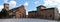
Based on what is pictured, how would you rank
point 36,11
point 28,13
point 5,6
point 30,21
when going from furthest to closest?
point 5,6, point 36,11, point 28,13, point 30,21

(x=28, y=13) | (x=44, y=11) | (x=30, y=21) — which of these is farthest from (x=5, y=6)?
(x=30, y=21)

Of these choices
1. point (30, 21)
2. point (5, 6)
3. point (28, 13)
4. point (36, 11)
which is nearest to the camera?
point (30, 21)

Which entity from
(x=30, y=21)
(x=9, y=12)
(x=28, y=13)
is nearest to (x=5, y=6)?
(x=9, y=12)

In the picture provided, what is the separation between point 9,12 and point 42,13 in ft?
7.24

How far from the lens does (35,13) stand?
8.41 meters

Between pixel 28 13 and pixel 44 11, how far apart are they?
191 cm

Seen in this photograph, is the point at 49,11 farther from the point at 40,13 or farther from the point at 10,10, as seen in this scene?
the point at 10,10

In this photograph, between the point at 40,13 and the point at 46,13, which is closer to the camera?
the point at 40,13

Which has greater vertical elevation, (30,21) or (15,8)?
(15,8)

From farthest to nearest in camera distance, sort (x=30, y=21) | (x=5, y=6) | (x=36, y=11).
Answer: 1. (x=5, y=6)
2. (x=36, y=11)
3. (x=30, y=21)

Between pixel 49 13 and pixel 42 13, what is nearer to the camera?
pixel 42 13

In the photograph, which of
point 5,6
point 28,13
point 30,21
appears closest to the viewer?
point 30,21

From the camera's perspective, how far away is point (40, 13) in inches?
339

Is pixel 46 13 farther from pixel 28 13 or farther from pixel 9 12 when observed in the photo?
pixel 9 12
